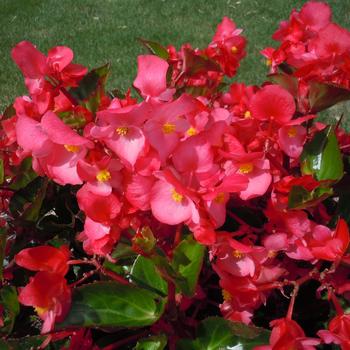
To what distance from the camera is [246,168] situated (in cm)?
70

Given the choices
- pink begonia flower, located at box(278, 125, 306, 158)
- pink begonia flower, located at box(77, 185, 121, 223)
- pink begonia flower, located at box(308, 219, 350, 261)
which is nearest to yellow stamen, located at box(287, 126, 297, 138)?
pink begonia flower, located at box(278, 125, 306, 158)

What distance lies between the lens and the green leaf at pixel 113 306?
684 millimetres

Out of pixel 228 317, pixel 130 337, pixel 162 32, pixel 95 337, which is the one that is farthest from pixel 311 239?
pixel 162 32

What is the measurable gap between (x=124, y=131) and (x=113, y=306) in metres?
0.19

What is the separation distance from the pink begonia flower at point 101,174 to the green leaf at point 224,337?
7.3 inches

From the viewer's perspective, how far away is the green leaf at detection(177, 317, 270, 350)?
682 millimetres

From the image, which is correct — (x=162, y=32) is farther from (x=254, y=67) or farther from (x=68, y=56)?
(x=68, y=56)

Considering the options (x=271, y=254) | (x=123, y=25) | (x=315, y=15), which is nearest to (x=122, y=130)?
(x=271, y=254)

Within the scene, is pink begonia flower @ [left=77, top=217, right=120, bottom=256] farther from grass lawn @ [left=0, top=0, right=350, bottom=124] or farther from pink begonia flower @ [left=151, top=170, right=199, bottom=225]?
grass lawn @ [left=0, top=0, right=350, bottom=124]

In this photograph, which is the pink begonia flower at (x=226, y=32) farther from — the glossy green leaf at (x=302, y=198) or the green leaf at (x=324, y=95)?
the glossy green leaf at (x=302, y=198)

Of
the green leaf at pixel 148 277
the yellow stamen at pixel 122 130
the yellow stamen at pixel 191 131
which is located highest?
the yellow stamen at pixel 122 130

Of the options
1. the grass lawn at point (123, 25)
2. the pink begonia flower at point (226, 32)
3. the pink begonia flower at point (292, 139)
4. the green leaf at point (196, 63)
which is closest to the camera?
the pink begonia flower at point (292, 139)

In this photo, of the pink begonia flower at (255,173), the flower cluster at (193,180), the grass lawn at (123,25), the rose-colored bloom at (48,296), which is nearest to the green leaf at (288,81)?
the flower cluster at (193,180)

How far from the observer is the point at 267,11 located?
4492 mm
